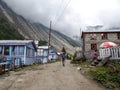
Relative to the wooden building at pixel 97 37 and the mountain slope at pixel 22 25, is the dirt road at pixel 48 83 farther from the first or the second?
the mountain slope at pixel 22 25

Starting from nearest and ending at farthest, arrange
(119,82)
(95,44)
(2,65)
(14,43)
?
(119,82) → (2,65) → (14,43) → (95,44)

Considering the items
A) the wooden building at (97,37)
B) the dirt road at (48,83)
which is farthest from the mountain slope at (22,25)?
the dirt road at (48,83)

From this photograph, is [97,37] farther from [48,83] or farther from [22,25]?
[22,25]

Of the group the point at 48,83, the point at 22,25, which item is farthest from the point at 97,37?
the point at 22,25

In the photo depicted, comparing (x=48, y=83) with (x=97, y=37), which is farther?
(x=97, y=37)

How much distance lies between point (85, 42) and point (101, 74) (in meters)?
25.7

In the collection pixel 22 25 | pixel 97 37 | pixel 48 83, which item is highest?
pixel 22 25

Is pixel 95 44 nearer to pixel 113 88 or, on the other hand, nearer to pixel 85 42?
pixel 85 42

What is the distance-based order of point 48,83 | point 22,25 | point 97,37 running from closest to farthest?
1. point 48,83
2. point 97,37
3. point 22,25

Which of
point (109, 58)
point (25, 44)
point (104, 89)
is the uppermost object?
point (25, 44)

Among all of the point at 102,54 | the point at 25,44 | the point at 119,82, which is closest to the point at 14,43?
the point at 25,44

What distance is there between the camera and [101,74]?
985 cm

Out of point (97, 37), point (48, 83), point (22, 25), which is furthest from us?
point (22, 25)

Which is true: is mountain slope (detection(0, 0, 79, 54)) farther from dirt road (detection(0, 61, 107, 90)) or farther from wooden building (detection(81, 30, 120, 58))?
dirt road (detection(0, 61, 107, 90))
